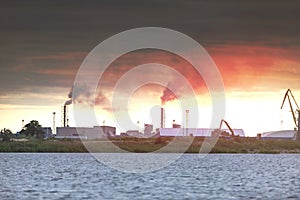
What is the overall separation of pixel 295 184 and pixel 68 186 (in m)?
21.8

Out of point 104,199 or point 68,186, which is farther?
point 68,186

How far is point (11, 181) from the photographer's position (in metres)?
79.6

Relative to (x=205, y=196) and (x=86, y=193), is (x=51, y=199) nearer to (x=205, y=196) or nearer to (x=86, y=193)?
(x=86, y=193)

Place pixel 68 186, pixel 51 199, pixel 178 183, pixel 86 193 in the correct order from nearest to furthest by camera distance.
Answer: pixel 51 199 → pixel 86 193 → pixel 68 186 → pixel 178 183

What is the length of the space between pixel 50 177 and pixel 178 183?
16405mm

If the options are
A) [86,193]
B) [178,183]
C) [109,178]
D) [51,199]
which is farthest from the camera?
[109,178]

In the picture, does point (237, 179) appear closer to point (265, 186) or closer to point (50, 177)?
point (265, 186)

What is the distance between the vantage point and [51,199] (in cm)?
5825

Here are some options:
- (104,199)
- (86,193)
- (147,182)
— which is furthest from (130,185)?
(104,199)

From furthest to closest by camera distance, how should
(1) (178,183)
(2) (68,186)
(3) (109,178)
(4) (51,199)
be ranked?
(3) (109,178) → (1) (178,183) → (2) (68,186) → (4) (51,199)

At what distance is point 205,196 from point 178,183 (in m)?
14.5

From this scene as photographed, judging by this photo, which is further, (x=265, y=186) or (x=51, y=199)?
(x=265, y=186)

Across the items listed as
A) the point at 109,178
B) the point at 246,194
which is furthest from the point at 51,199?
the point at 109,178

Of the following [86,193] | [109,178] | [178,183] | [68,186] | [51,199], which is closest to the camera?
[51,199]
